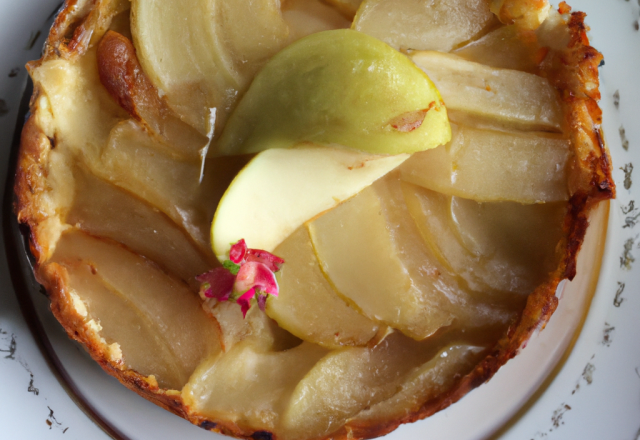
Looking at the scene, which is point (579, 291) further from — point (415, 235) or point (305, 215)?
point (305, 215)

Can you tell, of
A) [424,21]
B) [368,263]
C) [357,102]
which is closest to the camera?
[357,102]

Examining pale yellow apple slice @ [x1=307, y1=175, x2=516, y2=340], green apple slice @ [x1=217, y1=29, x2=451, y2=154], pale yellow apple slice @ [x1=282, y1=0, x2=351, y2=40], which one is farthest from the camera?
pale yellow apple slice @ [x1=282, y1=0, x2=351, y2=40]

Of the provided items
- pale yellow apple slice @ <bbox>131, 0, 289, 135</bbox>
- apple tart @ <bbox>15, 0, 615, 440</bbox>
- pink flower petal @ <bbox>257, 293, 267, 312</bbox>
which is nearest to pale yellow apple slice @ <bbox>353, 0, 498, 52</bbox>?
apple tart @ <bbox>15, 0, 615, 440</bbox>

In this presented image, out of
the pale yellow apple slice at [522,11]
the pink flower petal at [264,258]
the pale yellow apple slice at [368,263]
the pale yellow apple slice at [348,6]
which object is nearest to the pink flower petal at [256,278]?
Answer: the pink flower petal at [264,258]

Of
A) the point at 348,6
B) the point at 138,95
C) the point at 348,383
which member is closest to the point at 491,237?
the point at 348,383

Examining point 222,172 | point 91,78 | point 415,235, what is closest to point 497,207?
point 415,235

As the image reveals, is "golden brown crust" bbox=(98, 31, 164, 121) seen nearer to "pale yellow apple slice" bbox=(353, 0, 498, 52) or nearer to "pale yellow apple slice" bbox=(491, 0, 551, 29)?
"pale yellow apple slice" bbox=(353, 0, 498, 52)

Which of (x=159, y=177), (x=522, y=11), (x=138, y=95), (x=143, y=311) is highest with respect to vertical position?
(x=522, y=11)

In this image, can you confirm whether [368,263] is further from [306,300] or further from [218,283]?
[218,283]
